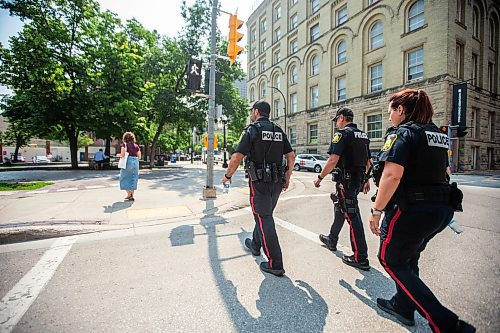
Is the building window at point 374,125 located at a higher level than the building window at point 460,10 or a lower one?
lower

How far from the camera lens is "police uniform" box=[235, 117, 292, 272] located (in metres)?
2.95

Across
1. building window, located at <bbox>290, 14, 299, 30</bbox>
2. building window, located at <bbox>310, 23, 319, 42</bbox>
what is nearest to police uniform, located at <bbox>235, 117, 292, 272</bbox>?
building window, located at <bbox>310, 23, 319, 42</bbox>

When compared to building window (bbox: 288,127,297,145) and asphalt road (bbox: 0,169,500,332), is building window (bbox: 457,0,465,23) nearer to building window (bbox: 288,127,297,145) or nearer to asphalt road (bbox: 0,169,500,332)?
building window (bbox: 288,127,297,145)

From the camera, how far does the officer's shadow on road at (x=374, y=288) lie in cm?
218

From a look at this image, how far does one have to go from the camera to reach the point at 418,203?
179cm

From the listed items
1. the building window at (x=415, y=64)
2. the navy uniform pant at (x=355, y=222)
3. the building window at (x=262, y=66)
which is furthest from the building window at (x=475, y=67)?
the navy uniform pant at (x=355, y=222)

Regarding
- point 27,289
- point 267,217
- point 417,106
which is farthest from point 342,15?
point 27,289

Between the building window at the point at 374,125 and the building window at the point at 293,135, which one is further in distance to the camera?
the building window at the point at 293,135

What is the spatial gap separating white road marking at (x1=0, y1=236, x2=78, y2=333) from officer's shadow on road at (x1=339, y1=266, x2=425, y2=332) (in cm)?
304

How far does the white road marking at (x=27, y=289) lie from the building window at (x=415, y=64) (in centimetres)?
2611

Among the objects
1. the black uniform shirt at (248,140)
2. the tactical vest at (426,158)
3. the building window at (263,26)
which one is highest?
the building window at (263,26)

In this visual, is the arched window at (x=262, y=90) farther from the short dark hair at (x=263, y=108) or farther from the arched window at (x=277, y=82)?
the short dark hair at (x=263, y=108)

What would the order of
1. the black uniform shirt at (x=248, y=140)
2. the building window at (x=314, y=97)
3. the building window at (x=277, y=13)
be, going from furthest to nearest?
the building window at (x=277, y=13) → the building window at (x=314, y=97) → the black uniform shirt at (x=248, y=140)

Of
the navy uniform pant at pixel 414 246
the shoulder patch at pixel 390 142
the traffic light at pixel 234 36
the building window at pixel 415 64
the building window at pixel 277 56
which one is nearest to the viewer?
the navy uniform pant at pixel 414 246
